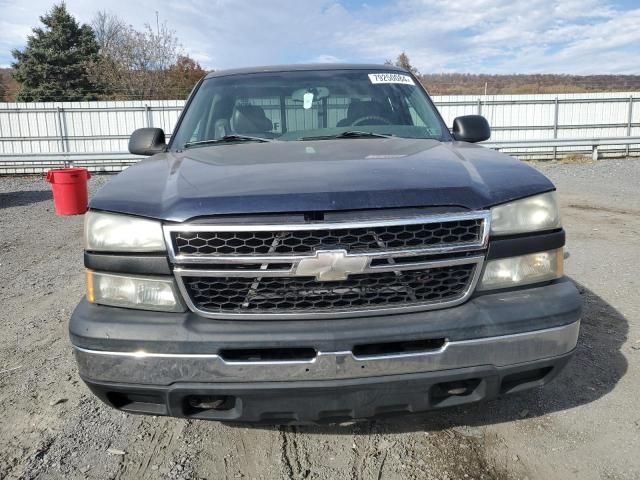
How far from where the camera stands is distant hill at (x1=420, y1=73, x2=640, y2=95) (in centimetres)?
2755

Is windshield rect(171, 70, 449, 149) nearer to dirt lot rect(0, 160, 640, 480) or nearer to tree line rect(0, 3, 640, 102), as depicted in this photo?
dirt lot rect(0, 160, 640, 480)

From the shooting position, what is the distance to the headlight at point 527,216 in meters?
2.13

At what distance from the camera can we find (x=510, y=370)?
2074 mm

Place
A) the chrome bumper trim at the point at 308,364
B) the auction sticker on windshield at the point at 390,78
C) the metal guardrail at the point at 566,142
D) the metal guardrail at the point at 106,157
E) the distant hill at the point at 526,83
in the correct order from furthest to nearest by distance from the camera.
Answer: the distant hill at the point at 526,83, the metal guardrail at the point at 566,142, the metal guardrail at the point at 106,157, the auction sticker on windshield at the point at 390,78, the chrome bumper trim at the point at 308,364

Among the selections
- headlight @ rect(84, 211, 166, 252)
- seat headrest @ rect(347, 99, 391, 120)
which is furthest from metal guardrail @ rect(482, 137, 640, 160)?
headlight @ rect(84, 211, 166, 252)

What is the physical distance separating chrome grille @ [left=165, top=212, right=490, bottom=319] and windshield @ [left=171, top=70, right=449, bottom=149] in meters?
1.33

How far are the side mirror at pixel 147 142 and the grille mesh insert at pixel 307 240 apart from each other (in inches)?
67.5

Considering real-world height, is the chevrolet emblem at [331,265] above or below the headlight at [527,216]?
below

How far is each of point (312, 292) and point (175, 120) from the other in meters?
18.7

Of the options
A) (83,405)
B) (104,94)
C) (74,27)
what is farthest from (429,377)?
(74,27)

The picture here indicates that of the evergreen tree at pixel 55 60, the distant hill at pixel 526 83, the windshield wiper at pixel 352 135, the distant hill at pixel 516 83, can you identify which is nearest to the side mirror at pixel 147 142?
the windshield wiper at pixel 352 135

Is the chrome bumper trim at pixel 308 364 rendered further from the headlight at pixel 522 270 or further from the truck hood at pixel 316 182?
the truck hood at pixel 316 182

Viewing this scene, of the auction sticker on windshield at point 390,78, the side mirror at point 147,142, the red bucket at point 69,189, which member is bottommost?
the red bucket at point 69,189

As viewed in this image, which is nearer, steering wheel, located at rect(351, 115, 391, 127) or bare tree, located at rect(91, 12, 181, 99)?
steering wheel, located at rect(351, 115, 391, 127)
